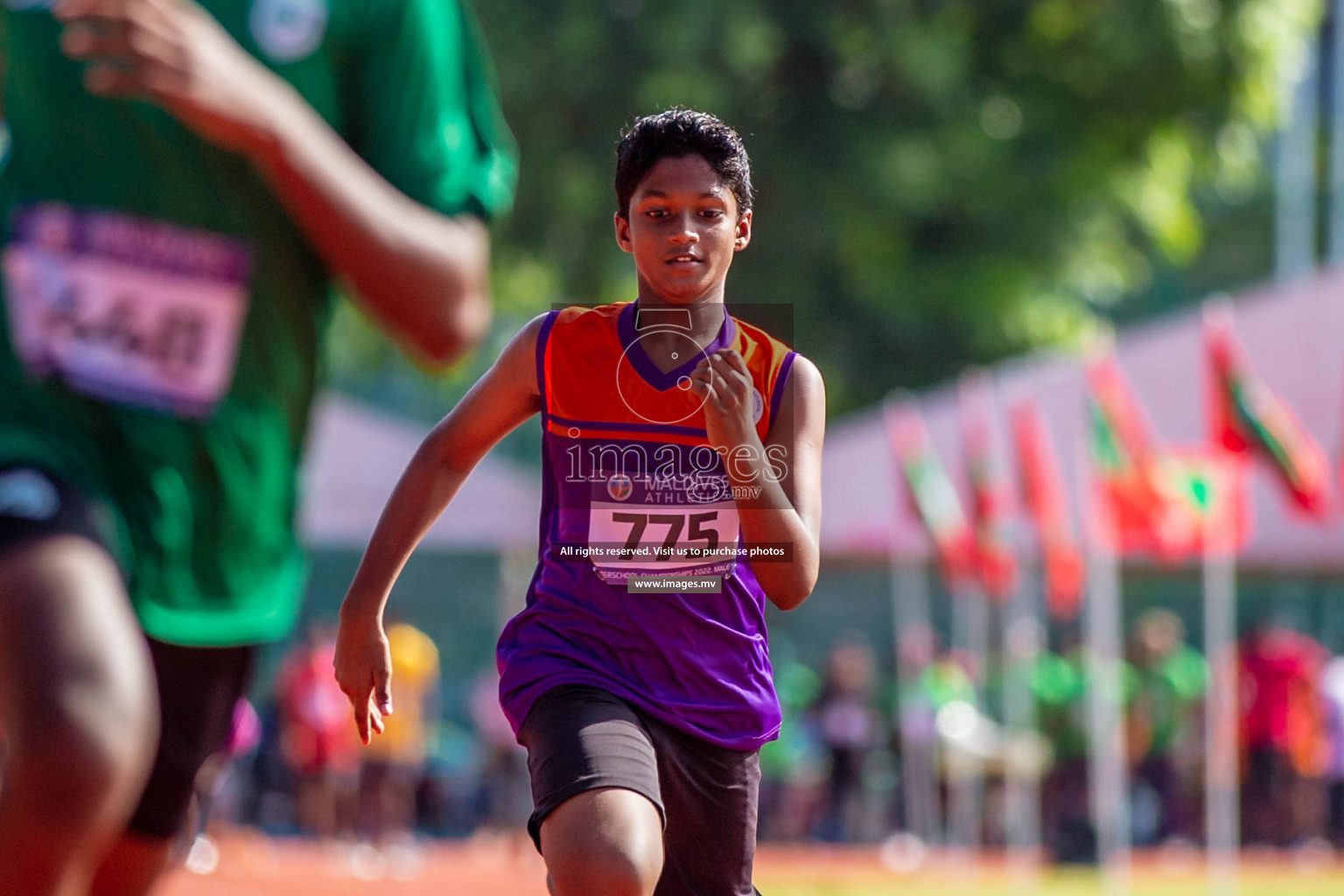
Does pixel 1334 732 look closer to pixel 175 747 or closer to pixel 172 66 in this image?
pixel 175 747

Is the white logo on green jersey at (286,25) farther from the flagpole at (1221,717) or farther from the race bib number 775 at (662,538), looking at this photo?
the flagpole at (1221,717)

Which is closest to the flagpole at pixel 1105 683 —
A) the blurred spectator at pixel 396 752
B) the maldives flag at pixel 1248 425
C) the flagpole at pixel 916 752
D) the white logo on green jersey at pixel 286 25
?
the maldives flag at pixel 1248 425

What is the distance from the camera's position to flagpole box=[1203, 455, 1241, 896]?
1219 cm

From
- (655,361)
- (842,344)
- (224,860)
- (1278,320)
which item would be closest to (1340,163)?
(842,344)

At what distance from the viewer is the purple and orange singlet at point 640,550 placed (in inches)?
147

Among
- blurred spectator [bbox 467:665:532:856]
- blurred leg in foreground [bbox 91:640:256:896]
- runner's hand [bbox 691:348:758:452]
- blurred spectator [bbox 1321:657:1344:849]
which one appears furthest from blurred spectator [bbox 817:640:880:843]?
blurred leg in foreground [bbox 91:640:256:896]

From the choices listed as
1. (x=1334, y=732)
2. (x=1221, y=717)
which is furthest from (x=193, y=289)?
(x=1334, y=732)

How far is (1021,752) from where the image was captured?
16609mm

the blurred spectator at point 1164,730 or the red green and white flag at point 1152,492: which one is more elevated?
the red green and white flag at point 1152,492

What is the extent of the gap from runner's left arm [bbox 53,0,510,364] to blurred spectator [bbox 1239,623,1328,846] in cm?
1466

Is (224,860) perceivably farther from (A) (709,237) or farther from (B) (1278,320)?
(A) (709,237)

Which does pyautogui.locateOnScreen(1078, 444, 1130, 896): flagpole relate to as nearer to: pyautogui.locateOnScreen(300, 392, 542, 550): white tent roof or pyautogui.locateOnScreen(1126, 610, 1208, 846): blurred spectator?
pyautogui.locateOnScreen(1126, 610, 1208, 846): blurred spectator

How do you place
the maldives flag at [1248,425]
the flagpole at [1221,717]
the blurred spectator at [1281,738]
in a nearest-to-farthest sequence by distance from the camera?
the maldives flag at [1248,425] < the flagpole at [1221,717] < the blurred spectator at [1281,738]

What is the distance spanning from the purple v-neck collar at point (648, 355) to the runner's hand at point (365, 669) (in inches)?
26.9
